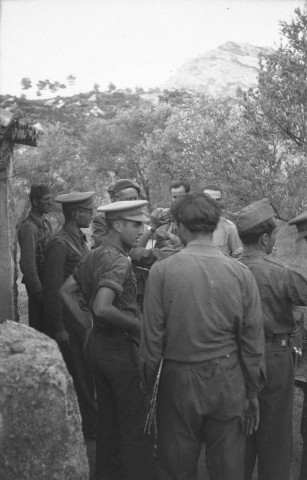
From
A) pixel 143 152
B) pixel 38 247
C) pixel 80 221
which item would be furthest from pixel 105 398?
pixel 143 152

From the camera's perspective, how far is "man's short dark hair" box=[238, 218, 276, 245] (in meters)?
3.69

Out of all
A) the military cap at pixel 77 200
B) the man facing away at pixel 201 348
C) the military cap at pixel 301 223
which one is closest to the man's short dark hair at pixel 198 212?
the man facing away at pixel 201 348

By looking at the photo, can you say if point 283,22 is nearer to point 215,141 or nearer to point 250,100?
point 250,100

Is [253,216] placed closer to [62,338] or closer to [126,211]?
[126,211]

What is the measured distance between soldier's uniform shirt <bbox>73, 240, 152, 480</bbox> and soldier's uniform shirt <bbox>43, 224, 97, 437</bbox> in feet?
3.91

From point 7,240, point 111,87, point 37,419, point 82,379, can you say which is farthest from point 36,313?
point 111,87

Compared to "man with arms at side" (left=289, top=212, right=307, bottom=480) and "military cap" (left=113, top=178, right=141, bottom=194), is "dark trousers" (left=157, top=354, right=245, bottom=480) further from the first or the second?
"military cap" (left=113, top=178, right=141, bottom=194)

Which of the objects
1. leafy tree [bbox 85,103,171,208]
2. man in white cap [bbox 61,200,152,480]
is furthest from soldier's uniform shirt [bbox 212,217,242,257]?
leafy tree [bbox 85,103,171,208]

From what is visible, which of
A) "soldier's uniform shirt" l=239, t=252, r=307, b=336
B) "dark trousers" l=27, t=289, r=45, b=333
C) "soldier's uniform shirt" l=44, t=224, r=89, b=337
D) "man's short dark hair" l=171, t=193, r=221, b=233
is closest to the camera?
"man's short dark hair" l=171, t=193, r=221, b=233

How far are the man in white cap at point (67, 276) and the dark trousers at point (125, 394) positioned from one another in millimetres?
1245

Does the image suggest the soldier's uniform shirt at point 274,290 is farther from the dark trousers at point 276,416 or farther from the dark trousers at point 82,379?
the dark trousers at point 82,379

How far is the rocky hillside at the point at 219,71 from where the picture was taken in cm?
13612

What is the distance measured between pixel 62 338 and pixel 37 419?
2.12 m

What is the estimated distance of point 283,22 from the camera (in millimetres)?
11859
